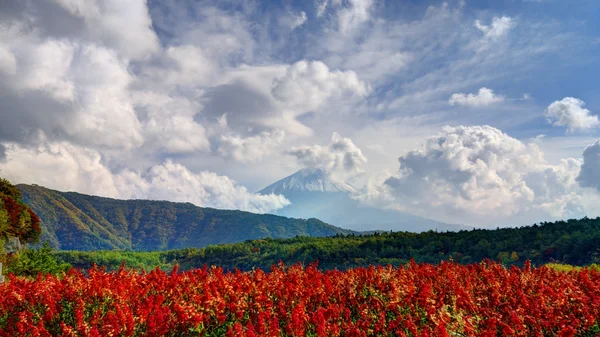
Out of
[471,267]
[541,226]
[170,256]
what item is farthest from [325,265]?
[170,256]

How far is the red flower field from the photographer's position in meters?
8.67

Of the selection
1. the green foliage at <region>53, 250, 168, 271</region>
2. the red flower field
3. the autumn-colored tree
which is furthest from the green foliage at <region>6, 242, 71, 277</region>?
the green foliage at <region>53, 250, 168, 271</region>

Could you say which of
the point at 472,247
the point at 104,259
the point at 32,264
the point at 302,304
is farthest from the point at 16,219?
the point at 104,259

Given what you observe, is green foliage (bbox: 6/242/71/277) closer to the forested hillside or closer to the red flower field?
the forested hillside

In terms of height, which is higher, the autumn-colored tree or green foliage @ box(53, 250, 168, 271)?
the autumn-colored tree

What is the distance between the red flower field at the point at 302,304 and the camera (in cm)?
867

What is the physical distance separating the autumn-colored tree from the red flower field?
3445 centimetres

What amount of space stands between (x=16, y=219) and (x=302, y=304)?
1898 inches

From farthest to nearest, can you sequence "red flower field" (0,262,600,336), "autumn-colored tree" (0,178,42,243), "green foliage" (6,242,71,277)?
"autumn-colored tree" (0,178,42,243) < "green foliage" (6,242,71,277) < "red flower field" (0,262,600,336)

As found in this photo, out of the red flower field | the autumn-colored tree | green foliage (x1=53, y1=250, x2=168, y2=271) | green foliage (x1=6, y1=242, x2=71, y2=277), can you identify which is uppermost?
the autumn-colored tree

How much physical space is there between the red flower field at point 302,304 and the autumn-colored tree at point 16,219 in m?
34.4

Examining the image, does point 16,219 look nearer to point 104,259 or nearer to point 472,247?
point 472,247

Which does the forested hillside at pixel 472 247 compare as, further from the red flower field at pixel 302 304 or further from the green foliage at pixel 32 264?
the green foliage at pixel 32 264

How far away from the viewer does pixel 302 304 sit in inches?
358
